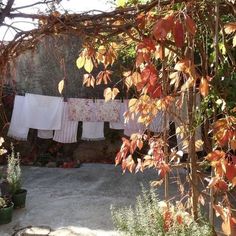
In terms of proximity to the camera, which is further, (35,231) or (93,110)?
(93,110)

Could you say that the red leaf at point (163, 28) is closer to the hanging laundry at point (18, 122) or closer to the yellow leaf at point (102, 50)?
the yellow leaf at point (102, 50)

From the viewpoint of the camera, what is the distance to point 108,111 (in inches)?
271

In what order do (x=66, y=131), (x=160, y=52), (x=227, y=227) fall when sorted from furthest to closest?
(x=66, y=131) < (x=160, y=52) < (x=227, y=227)

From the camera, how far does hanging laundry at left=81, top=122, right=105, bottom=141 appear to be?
700 centimetres

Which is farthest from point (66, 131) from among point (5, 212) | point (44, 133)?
point (5, 212)

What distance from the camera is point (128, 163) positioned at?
85.0 inches

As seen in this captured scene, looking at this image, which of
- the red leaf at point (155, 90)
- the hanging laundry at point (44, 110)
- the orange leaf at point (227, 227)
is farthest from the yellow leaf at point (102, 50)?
the hanging laundry at point (44, 110)

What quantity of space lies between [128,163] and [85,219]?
2.18m

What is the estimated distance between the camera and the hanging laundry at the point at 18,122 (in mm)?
6871

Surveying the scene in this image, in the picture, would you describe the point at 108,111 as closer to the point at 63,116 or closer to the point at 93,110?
the point at 93,110

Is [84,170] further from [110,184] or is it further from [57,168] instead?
[110,184]

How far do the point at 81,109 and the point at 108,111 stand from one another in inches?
19.1

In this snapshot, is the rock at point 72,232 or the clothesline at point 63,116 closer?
the rock at point 72,232

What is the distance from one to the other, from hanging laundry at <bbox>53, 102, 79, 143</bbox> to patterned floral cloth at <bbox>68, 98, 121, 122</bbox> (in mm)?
79
